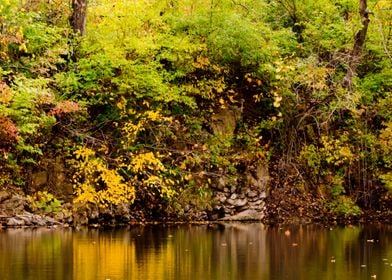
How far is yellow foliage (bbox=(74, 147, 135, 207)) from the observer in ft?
67.2

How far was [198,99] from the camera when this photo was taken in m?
23.9

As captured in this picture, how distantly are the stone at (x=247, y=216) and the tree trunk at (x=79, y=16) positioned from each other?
712 centimetres

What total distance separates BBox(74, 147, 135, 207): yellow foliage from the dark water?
1.40 metres

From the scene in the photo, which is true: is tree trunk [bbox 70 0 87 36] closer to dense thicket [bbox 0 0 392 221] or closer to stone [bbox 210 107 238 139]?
dense thicket [bbox 0 0 392 221]

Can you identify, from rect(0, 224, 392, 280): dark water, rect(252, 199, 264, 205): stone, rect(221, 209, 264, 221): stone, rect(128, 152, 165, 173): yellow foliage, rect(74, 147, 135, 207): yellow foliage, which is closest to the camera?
rect(0, 224, 392, 280): dark water

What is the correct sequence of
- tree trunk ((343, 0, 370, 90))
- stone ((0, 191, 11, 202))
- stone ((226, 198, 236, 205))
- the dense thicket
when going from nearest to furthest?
stone ((0, 191, 11, 202))
the dense thicket
stone ((226, 198, 236, 205))
tree trunk ((343, 0, 370, 90))

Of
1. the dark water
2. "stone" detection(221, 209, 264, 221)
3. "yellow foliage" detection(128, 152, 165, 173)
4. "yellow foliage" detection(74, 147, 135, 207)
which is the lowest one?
the dark water

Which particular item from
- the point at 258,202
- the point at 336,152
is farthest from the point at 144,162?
the point at 336,152

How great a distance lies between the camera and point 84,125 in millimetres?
22188

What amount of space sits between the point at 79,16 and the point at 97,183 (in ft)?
17.2

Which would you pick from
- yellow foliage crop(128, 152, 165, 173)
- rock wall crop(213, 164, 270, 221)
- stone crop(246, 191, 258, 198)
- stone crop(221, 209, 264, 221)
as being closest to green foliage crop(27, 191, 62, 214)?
yellow foliage crop(128, 152, 165, 173)

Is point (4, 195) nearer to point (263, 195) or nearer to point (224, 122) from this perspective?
point (224, 122)

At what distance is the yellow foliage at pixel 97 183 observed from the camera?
2048cm

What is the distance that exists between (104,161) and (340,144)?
7976 mm
